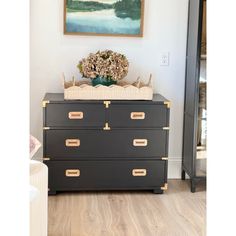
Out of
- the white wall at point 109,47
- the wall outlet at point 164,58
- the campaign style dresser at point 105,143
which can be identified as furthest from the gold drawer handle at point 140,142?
the wall outlet at point 164,58

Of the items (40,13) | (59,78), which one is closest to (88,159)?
(59,78)

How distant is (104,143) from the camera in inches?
135

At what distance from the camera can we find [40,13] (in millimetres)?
3656

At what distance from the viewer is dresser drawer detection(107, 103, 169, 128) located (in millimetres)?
3398

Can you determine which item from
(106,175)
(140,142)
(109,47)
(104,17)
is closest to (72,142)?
(106,175)

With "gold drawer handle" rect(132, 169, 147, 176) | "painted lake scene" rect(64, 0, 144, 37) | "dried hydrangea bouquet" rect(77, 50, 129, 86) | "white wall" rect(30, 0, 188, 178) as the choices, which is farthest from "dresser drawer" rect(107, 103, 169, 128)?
"painted lake scene" rect(64, 0, 144, 37)

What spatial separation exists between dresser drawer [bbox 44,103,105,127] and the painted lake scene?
0.68 metres

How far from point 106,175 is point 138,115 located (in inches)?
20.2

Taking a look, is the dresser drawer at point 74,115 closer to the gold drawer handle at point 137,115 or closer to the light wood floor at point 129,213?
the gold drawer handle at point 137,115

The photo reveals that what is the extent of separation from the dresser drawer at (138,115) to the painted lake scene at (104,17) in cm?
68

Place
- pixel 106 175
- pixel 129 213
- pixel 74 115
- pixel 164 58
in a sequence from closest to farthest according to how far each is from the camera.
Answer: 1. pixel 129 213
2. pixel 74 115
3. pixel 106 175
4. pixel 164 58

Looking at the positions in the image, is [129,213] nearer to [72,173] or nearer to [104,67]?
[72,173]
